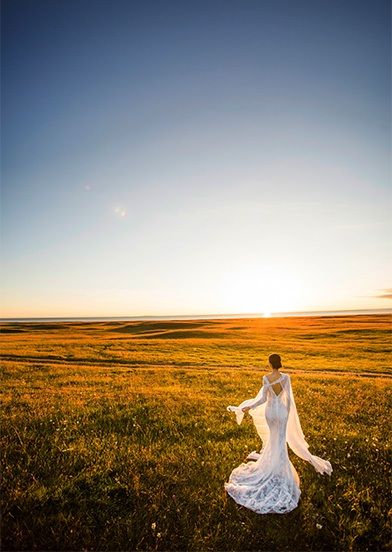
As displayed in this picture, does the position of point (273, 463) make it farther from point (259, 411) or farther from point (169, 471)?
point (169, 471)

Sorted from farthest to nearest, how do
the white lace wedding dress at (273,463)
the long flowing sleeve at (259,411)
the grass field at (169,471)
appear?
the long flowing sleeve at (259,411) < the white lace wedding dress at (273,463) < the grass field at (169,471)

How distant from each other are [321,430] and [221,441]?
399 cm

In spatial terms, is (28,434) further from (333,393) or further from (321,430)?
(333,393)

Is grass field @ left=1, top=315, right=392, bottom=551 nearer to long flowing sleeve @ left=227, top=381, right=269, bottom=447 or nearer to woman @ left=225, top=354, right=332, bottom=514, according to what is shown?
woman @ left=225, top=354, right=332, bottom=514

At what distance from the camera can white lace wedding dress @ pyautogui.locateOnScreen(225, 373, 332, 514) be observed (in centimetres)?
725

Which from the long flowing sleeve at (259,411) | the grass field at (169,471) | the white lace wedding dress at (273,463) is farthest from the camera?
the long flowing sleeve at (259,411)

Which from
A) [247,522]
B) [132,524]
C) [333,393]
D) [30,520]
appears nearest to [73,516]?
[30,520]

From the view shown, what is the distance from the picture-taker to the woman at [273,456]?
733cm

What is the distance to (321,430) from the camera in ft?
36.9

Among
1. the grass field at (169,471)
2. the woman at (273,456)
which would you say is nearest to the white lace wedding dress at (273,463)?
the woman at (273,456)

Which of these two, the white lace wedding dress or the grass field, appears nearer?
the grass field


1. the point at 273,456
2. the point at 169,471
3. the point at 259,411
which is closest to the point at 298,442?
the point at 273,456

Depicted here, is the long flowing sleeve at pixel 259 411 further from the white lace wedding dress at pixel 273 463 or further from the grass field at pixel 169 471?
the grass field at pixel 169 471

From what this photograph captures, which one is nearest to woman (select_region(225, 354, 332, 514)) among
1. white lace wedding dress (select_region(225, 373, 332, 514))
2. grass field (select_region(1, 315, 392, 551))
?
white lace wedding dress (select_region(225, 373, 332, 514))
